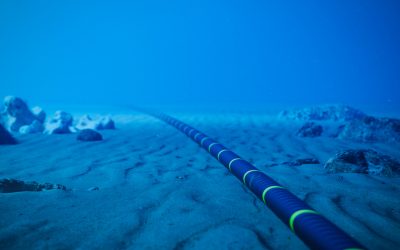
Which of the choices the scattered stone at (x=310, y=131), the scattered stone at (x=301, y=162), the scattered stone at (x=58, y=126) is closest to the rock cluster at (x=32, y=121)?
the scattered stone at (x=58, y=126)

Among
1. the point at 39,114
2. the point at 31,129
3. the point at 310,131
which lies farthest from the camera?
the point at 39,114

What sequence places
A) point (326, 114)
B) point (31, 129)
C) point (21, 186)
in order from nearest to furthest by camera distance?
point (21, 186), point (31, 129), point (326, 114)

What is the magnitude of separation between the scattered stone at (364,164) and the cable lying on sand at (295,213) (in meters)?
1.59

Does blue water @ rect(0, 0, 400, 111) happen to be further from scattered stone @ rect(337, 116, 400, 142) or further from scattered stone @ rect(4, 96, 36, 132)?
scattered stone @ rect(337, 116, 400, 142)

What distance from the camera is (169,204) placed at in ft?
8.94

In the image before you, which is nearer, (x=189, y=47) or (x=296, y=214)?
(x=296, y=214)

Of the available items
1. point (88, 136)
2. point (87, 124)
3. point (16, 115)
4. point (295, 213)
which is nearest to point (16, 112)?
point (16, 115)

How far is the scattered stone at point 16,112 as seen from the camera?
8.34 meters

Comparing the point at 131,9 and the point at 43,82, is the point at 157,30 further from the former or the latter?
the point at 43,82

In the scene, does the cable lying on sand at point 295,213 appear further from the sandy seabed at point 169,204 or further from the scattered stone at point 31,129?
the scattered stone at point 31,129

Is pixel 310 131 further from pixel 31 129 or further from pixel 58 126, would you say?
pixel 31 129

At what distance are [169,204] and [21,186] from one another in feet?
6.46

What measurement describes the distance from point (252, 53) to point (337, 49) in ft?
136

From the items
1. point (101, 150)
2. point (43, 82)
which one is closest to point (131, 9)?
point (43, 82)
